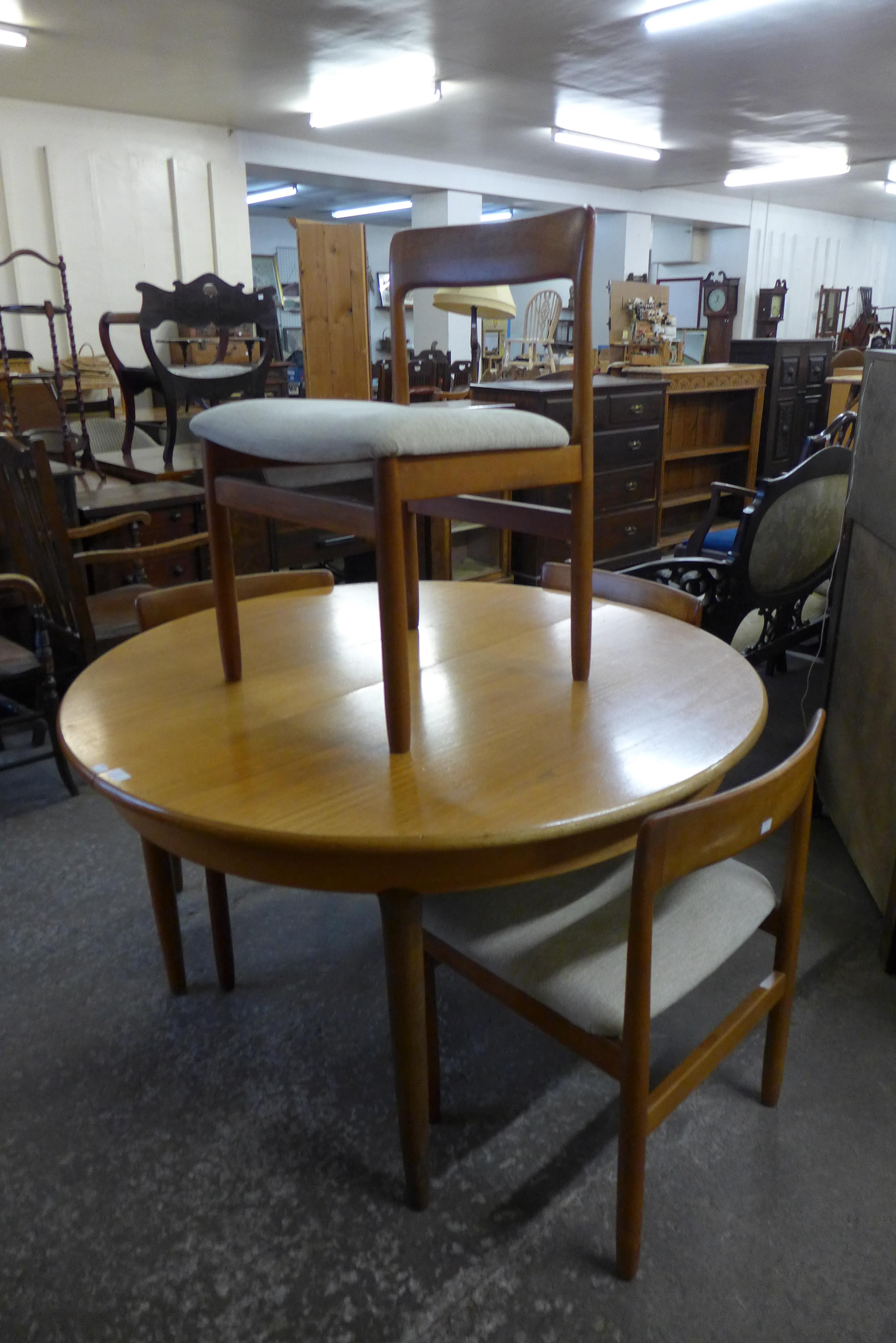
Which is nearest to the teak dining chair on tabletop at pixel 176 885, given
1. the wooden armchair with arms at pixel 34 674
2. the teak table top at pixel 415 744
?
the teak table top at pixel 415 744

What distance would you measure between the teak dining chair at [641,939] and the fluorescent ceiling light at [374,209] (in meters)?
11.8

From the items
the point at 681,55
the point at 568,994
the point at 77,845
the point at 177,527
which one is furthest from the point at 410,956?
the point at 681,55

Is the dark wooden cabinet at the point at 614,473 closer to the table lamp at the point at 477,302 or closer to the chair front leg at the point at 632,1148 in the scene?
the table lamp at the point at 477,302

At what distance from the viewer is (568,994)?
1162 mm

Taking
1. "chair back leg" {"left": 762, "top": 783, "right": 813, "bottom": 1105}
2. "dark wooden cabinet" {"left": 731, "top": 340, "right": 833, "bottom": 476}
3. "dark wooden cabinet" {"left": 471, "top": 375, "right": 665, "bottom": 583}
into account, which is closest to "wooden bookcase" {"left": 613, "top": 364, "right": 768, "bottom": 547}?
"dark wooden cabinet" {"left": 731, "top": 340, "right": 833, "bottom": 476}

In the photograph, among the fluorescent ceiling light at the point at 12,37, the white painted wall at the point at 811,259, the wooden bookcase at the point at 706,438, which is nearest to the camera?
the fluorescent ceiling light at the point at 12,37

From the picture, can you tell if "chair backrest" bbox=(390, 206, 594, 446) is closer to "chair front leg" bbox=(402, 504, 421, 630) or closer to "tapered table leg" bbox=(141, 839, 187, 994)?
"chair front leg" bbox=(402, 504, 421, 630)

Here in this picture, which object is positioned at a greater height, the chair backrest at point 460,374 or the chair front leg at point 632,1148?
the chair backrest at point 460,374

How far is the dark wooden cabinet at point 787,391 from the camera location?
602 cm

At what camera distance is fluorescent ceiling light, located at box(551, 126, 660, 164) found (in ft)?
25.0

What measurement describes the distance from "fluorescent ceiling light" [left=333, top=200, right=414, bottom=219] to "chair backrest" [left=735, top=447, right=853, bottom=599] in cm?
1011

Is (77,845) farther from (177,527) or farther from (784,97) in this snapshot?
(784,97)

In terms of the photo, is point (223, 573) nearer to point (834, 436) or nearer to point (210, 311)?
point (210, 311)

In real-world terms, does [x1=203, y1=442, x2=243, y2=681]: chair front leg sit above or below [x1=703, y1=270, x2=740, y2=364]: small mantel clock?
below
